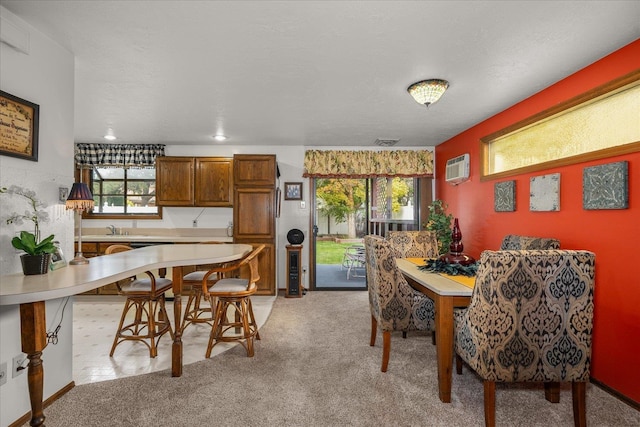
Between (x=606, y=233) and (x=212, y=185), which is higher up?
(x=212, y=185)

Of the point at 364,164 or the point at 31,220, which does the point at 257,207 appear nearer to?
the point at 364,164

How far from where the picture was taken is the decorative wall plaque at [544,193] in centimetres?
263

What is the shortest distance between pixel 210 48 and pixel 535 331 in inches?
99.3

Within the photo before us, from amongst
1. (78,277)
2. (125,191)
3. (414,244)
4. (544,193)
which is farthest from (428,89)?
(125,191)

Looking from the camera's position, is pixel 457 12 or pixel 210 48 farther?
pixel 210 48

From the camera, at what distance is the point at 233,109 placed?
10.9ft

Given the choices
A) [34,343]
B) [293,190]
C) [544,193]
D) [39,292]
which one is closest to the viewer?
[39,292]

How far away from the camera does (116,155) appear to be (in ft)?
15.8

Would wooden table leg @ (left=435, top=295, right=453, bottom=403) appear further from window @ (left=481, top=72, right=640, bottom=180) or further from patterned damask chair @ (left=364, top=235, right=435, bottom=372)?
window @ (left=481, top=72, right=640, bottom=180)

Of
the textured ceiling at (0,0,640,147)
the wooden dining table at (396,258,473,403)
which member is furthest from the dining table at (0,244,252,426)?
the wooden dining table at (396,258,473,403)

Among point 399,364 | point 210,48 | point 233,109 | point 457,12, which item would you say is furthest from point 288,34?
point 399,364

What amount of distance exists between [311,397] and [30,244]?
6.07ft

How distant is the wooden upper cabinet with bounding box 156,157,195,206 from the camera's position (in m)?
4.73

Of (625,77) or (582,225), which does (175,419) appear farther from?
(625,77)
